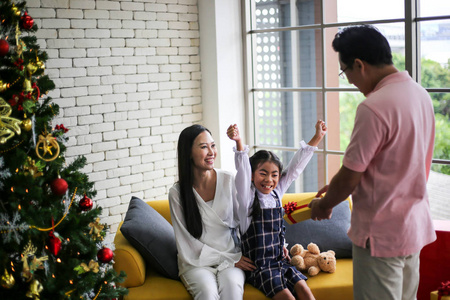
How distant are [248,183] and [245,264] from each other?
1.41 ft

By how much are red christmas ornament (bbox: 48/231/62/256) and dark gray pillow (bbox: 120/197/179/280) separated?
92 centimetres

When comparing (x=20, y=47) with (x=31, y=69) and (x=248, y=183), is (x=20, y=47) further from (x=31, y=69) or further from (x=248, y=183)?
(x=248, y=183)

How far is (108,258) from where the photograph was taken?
2449 millimetres

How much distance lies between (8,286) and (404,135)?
1532 millimetres

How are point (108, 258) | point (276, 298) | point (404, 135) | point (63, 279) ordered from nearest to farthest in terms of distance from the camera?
1. point (404, 135)
2. point (63, 279)
3. point (108, 258)
4. point (276, 298)

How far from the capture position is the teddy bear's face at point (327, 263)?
3146mm

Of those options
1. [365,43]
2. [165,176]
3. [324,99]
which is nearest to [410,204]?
[365,43]

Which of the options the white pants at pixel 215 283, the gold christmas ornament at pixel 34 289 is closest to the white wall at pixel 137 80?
the white pants at pixel 215 283

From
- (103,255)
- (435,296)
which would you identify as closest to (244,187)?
(103,255)

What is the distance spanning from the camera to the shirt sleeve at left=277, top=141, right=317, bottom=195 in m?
3.15

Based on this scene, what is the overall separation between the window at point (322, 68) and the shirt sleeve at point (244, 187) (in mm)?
1438

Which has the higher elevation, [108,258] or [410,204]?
[410,204]

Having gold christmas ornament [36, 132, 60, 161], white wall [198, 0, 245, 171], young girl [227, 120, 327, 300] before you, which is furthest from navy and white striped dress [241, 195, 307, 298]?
white wall [198, 0, 245, 171]

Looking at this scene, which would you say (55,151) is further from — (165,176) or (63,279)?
(165,176)
